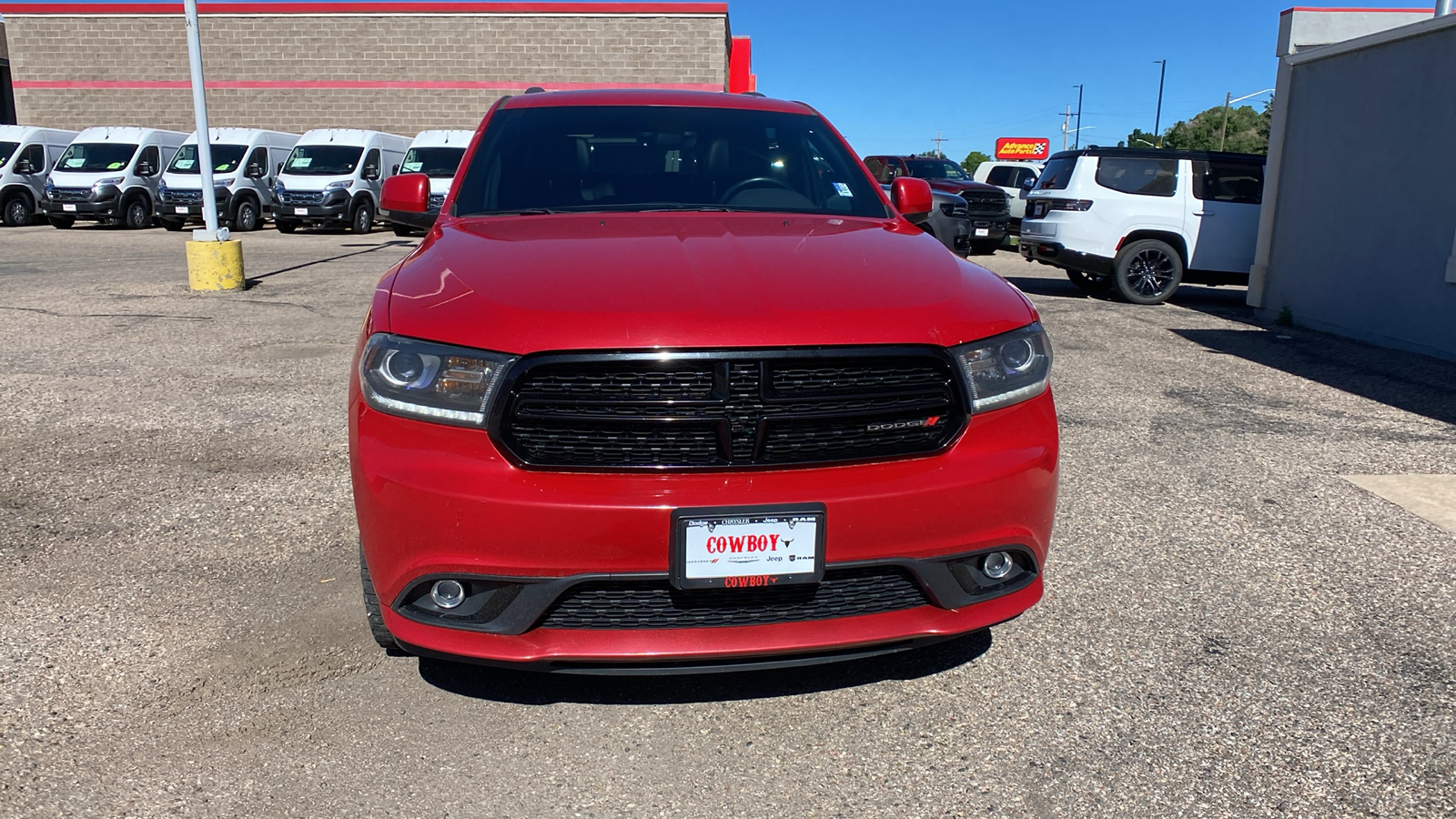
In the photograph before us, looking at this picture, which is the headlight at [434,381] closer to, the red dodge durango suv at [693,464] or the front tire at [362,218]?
the red dodge durango suv at [693,464]

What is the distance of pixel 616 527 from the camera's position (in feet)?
7.38

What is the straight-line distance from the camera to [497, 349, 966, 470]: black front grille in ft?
7.56

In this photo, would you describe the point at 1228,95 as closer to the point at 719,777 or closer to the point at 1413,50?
the point at 1413,50

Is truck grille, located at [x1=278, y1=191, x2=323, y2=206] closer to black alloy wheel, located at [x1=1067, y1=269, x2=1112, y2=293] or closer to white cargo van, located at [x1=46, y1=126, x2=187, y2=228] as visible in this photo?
white cargo van, located at [x1=46, y1=126, x2=187, y2=228]

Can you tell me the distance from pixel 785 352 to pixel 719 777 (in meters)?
1.02

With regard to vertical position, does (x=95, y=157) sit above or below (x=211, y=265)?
above

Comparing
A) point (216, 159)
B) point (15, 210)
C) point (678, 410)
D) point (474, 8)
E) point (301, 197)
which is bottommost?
point (15, 210)

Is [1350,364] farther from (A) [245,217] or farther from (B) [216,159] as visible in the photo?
(B) [216,159]

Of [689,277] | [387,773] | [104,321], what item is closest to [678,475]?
[689,277]

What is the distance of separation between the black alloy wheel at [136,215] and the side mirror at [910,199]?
2405 centimetres

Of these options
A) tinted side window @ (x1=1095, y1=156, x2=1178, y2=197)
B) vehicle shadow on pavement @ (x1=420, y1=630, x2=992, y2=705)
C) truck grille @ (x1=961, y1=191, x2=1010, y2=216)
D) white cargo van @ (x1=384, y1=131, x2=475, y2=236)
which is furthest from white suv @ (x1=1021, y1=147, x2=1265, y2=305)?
white cargo van @ (x1=384, y1=131, x2=475, y2=236)

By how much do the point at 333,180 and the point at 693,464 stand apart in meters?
22.2

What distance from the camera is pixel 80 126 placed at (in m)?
33.5

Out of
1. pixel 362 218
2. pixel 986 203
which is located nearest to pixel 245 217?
pixel 362 218
